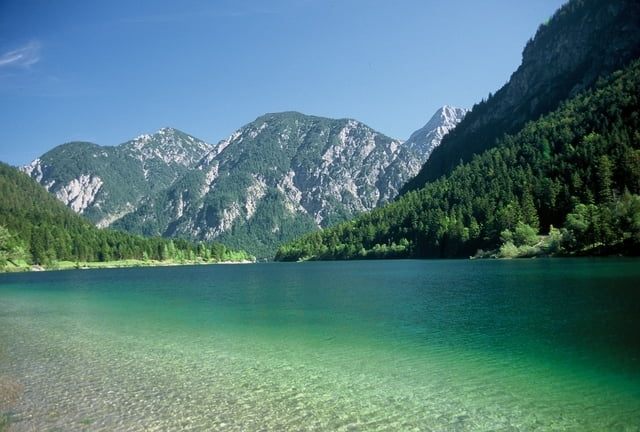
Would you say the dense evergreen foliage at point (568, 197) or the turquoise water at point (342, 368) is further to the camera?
the dense evergreen foliage at point (568, 197)

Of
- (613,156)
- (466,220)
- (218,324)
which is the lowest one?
(218,324)

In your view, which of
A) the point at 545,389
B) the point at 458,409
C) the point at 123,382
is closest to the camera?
the point at 458,409

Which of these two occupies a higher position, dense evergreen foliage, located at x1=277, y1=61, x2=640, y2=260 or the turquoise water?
dense evergreen foliage, located at x1=277, y1=61, x2=640, y2=260

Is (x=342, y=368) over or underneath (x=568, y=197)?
underneath

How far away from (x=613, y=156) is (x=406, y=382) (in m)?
153

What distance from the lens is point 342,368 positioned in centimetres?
2208

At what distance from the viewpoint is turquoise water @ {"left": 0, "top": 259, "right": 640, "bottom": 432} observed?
1536 cm

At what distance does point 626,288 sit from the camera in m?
43.0

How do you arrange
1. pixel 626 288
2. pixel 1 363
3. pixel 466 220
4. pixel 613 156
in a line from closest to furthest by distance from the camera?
1. pixel 1 363
2. pixel 626 288
3. pixel 613 156
4. pixel 466 220

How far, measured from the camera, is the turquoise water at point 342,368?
Answer: 15.4m

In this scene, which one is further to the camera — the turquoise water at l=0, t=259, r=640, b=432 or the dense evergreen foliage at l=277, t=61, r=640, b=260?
the dense evergreen foliage at l=277, t=61, r=640, b=260

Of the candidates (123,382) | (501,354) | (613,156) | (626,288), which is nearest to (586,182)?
(613,156)

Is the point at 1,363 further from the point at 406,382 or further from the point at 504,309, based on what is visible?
the point at 504,309

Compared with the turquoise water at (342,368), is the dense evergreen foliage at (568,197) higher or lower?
higher
